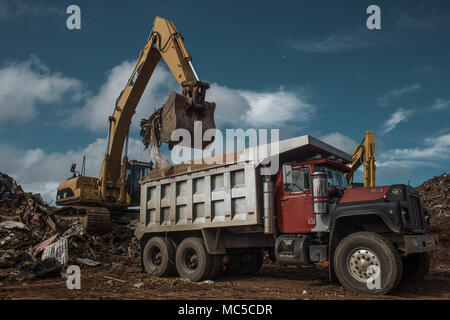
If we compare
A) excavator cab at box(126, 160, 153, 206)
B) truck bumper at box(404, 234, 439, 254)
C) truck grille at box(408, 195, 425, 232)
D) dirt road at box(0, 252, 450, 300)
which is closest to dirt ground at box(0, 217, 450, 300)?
dirt road at box(0, 252, 450, 300)

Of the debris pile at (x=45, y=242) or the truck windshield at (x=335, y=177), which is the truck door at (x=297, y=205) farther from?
the debris pile at (x=45, y=242)

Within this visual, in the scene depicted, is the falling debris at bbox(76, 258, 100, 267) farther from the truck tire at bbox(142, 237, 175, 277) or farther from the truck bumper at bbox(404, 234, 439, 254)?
the truck bumper at bbox(404, 234, 439, 254)

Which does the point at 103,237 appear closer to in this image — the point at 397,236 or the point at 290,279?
the point at 290,279

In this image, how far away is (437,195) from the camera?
21422 mm

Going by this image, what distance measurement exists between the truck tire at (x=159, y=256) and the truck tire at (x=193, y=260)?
0.32 meters

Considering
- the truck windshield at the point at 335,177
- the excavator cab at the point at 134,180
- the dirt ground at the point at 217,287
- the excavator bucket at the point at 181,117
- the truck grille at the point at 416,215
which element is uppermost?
the excavator bucket at the point at 181,117

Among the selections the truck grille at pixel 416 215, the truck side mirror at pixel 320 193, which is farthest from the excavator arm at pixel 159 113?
the truck grille at pixel 416 215

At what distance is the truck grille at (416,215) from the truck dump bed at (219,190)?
224cm

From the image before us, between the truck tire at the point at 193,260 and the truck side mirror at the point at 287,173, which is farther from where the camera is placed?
the truck tire at the point at 193,260

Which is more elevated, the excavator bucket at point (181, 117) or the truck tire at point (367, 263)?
the excavator bucket at point (181, 117)

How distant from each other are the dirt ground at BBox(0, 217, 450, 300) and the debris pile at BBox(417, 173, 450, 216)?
9.41m

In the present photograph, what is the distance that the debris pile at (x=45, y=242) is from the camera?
10805mm

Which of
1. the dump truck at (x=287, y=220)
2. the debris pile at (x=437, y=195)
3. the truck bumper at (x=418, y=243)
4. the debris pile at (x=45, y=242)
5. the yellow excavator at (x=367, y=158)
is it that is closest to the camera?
the truck bumper at (x=418, y=243)

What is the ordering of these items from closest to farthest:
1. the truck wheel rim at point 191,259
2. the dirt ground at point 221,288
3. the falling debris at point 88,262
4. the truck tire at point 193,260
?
the dirt ground at point 221,288 → the truck tire at point 193,260 → the truck wheel rim at point 191,259 → the falling debris at point 88,262
